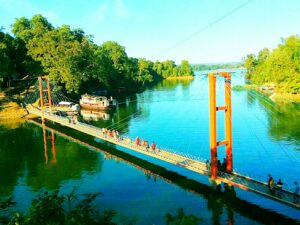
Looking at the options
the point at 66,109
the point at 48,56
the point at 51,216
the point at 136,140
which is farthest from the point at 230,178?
the point at 48,56

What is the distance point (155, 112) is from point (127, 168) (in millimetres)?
32996

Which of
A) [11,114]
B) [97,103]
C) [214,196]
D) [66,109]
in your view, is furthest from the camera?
[97,103]

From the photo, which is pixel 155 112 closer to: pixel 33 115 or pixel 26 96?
pixel 33 115

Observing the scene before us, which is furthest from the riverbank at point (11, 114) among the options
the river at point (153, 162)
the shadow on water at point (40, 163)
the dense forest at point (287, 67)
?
the dense forest at point (287, 67)

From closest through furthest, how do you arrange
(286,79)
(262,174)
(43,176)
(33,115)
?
(262,174), (43,176), (33,115), (286,79)

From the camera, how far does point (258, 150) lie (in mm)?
36531

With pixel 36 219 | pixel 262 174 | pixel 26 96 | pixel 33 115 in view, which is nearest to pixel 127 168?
pixel 262 174

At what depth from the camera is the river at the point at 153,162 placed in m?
24.4

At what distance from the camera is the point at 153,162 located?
34406 mm

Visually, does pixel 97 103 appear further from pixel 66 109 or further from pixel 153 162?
pixel 153 162

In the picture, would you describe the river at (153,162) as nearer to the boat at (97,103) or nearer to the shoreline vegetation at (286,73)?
the boat at (97,103)

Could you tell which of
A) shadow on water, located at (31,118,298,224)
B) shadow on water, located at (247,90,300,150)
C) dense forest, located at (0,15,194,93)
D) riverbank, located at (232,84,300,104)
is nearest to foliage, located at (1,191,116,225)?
shadow on water, located at (31,118,298,224)

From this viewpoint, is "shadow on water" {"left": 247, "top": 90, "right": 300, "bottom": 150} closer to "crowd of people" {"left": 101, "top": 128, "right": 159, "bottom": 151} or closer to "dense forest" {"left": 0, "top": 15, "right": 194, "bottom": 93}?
"crowd of people" {"left": 101, "top": 128, "right": 159, "bottom": 151}

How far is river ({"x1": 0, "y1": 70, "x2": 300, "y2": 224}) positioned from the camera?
24.4 meters
